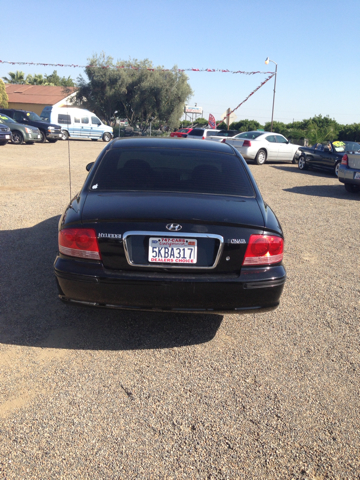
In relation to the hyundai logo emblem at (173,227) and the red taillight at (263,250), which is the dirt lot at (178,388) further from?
the hyundai logo emblem at (173,227)

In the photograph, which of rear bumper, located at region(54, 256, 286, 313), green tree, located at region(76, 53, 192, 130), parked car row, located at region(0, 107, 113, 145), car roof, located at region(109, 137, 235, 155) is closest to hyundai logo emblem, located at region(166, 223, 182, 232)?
rear bumper, located at region(54, 256, 286, 313)

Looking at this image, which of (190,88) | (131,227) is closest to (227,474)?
(131,227)

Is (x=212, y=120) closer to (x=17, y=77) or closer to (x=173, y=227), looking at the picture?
(x=173, y=227)

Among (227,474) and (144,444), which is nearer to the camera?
(227,474)

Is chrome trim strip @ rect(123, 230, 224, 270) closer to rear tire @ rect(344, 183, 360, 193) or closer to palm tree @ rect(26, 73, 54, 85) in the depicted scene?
rear tire @ rect(344, 183, 360, 193)

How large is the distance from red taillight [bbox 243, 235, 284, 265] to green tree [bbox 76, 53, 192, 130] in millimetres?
45113

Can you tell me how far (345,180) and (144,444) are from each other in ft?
34.8

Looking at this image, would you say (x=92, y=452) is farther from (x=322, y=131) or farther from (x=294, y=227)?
(x=322, y=131)

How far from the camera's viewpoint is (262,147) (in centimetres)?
1956

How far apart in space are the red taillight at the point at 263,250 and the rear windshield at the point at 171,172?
619mm

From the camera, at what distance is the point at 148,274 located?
10.0 ft

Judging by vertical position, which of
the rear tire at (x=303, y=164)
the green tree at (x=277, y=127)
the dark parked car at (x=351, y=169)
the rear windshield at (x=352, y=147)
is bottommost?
the rear tire at (x=303, y=164)

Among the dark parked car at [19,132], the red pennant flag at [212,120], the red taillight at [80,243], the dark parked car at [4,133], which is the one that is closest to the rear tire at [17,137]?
the dark parked car at [19,132]

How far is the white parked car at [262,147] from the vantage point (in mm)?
19250
